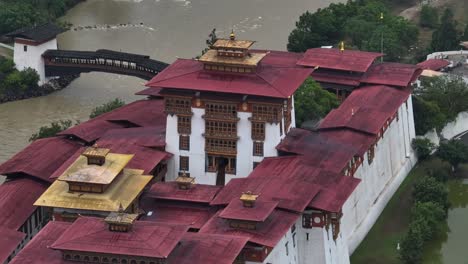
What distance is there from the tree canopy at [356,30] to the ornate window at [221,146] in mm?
26578

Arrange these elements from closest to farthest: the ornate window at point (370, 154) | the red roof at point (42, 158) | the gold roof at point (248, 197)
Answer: the gold roof at point (248, 197) → the red roof at point (42, 158) → the ornate window at point (370, 154)

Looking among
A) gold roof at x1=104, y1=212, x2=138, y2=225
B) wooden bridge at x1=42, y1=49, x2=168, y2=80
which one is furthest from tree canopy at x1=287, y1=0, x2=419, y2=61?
gold roof at x1=104, y1=212, x2=138, y2=225

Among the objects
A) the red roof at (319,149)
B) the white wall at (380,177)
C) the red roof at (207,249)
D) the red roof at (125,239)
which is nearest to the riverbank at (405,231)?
the white wall at (380,177)

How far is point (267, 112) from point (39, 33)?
30.1 metres

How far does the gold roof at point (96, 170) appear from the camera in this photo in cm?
5116

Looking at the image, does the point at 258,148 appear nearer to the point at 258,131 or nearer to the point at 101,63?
the point at 258,131

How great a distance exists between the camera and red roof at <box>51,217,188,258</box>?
4481cm

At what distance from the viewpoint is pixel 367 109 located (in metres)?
63.6

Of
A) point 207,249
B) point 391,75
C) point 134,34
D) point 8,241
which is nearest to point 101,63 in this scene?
point 134,34

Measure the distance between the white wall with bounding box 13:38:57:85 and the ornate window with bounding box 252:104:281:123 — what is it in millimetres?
28289

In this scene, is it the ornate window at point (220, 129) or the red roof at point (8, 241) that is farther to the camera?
the ornate window at point (220, 129)

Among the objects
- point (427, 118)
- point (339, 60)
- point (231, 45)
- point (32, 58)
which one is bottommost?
point (427, 118)

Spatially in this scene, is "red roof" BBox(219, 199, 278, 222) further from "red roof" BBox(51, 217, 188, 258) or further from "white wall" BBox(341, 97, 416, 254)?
"white wall" BBox(341, 97, 416, 254)

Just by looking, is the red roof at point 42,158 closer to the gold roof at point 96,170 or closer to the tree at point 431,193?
the gold roof at point 96,170
